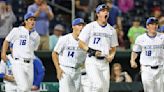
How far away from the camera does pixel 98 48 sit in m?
11.4

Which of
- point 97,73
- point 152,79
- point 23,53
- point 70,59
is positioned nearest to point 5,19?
point 23,53

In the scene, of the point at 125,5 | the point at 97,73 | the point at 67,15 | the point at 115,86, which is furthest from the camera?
the point at 125,5

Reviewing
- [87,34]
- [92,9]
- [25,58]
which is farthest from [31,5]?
[87,34]

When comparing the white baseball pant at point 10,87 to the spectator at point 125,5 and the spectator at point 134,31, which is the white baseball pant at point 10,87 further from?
the spectator at point 125,5

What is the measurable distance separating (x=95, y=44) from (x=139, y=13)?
643 cm

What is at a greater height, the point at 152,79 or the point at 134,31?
the point at 134,31

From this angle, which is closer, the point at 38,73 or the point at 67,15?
the point at 38,73

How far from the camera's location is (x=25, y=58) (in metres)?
12.2

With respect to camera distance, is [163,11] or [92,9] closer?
[92,9]

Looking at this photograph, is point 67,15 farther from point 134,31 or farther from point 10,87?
point 10,87

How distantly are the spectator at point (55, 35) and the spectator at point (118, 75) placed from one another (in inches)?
61.4

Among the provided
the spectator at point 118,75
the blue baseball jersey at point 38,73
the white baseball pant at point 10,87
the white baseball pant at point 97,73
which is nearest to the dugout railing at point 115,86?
the spectator at point 118,75

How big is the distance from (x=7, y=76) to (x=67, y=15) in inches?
162

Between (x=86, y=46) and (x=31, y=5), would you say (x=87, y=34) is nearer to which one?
(x=86, y=46)
